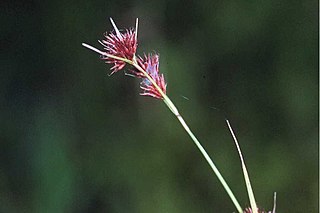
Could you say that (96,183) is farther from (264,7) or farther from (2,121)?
(264,7)

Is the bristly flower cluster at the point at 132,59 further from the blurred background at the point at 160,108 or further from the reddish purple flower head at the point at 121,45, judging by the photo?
the blurred background at the point at 160,108

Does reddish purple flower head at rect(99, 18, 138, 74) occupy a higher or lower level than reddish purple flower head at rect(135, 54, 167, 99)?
higher

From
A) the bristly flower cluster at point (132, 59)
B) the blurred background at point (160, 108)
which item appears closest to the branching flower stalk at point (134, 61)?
the bristly flower cluster at point (132, 59)

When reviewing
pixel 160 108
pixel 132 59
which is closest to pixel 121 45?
pixel 132 59

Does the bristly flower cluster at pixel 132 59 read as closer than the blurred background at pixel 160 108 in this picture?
Yes

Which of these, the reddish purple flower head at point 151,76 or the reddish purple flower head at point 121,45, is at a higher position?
the reddish purple flower head at point 121,45

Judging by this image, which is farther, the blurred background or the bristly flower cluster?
the blurred background

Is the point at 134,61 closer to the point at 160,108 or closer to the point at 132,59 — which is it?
the point at 132,59

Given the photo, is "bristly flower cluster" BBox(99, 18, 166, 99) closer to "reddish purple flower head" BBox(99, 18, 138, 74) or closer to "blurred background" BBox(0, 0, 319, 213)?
"reddish purple flower head" BBox(99, 18, 138, 74)

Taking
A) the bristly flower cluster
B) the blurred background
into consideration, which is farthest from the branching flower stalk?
the blurred background

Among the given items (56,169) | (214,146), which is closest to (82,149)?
(56,169)
